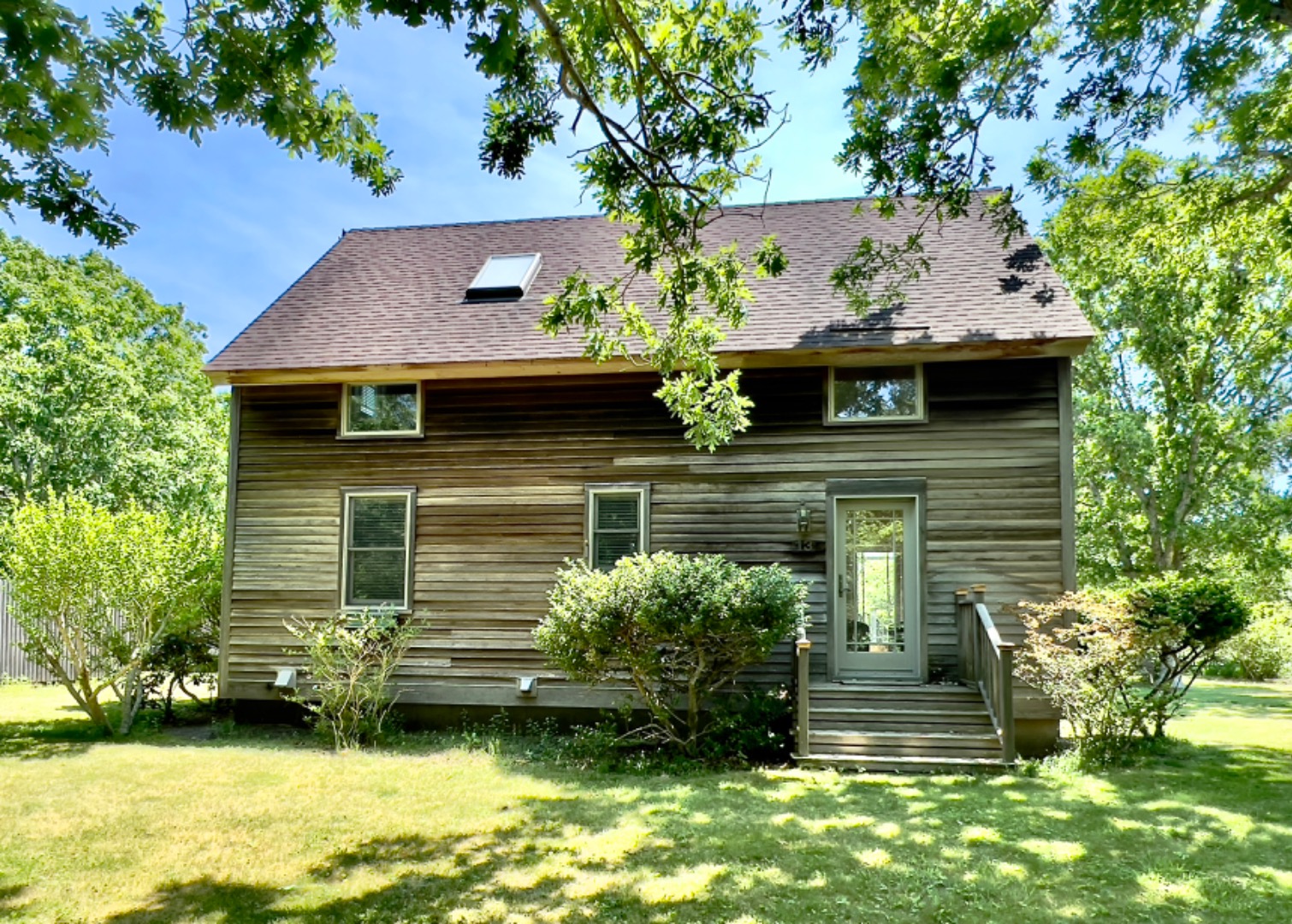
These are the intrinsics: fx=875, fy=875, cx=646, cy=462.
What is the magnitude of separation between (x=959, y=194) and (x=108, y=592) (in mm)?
9768

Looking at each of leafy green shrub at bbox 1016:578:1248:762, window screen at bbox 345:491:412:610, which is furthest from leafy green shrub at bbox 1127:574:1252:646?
window screen at bbox 345:491:412:610

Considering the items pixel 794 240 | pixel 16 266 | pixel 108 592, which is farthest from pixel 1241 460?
pixel 16 266

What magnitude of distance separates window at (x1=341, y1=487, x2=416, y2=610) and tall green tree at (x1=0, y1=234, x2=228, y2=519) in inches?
345

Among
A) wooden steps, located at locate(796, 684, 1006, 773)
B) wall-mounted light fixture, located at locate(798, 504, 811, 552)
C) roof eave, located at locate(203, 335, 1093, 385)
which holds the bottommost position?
wooden steps, located at locate(796, 684, 1006, 773)

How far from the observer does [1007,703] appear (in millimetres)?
7988

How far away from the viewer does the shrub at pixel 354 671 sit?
31.2 ft

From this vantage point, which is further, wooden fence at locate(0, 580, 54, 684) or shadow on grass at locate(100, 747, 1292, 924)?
wooden fence at locate(0, 580, 54, 684)

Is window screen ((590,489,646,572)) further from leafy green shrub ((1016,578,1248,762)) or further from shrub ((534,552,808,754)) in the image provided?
leafy green shrub ((1016,578,1248,762))

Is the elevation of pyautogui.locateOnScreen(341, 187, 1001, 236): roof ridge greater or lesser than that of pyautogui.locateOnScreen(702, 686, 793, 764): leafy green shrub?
greater

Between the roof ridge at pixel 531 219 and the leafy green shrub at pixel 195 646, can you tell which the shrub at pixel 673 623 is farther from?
the roof ridge at pixel 531 219

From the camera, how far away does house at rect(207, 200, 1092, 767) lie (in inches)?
369

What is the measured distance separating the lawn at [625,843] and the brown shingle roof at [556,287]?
15.0 ft

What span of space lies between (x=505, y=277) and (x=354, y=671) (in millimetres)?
5648

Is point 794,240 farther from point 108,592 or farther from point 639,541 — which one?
point 108,592
